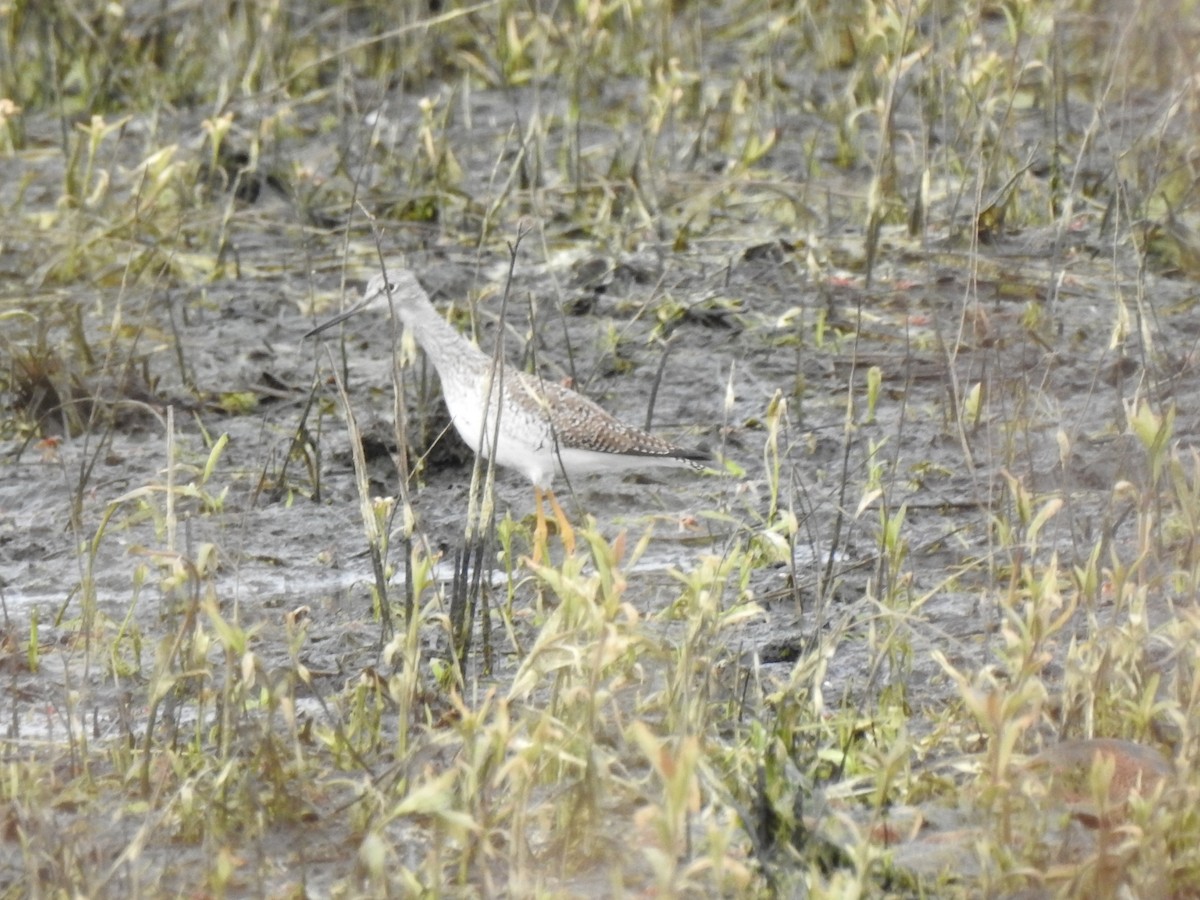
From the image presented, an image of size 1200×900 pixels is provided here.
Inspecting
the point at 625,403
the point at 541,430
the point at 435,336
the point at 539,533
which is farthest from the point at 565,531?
the point at 625,403

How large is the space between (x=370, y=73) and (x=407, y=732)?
21.2ft

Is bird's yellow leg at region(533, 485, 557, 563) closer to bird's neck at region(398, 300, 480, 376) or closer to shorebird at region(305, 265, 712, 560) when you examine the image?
shorebird at region(305, 265, 712, 560)

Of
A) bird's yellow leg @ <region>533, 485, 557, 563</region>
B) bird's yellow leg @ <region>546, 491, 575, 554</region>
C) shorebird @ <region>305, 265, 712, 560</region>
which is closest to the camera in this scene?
bird's yellow leg @ <region>533, 485, 557, 563</region>

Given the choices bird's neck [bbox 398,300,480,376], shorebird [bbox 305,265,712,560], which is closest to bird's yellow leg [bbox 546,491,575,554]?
shorebird [bbox 305,265,712,560]

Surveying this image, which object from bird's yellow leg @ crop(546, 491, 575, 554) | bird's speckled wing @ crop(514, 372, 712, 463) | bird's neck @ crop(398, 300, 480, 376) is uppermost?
bird's neck @ crop(398, 300, 480, 376)

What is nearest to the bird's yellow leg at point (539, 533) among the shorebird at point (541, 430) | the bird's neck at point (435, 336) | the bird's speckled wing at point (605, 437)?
the shorebird at point (541, 430)

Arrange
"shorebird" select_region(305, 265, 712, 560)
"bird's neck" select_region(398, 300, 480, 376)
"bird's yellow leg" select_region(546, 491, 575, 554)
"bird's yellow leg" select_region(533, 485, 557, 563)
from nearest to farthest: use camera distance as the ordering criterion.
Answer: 1. "bird's yellow leg" select_region(533, 485, 557, 563)
2. "bird's yellow leg" select_region(546, 491, 575, 554)
3. "shorebird" select_region(305, 265, 712, 560)
4. "bird's neck" select_region(398, 300, 480, 376)

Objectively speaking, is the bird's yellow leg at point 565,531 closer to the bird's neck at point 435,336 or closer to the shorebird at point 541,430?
the shorebird at point 541,430

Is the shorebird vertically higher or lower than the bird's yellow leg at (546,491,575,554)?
higher

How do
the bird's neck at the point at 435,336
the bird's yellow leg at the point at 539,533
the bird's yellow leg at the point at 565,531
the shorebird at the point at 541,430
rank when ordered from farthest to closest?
the bird's neck at the point at 435,336, the shorebird at the point at 541,430, the bird's yellow leg at the point at 565,531, the bird's yellow leg at the point at 539,533

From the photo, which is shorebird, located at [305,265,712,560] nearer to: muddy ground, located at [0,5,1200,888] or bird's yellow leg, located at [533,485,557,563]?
bird's yellow leg, located at [533,485,557,563]

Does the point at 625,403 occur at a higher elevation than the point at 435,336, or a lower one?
lower

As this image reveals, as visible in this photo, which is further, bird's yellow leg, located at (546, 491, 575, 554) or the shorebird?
the shorebird

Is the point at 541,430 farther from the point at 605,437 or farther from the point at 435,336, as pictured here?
the point at 435,336
